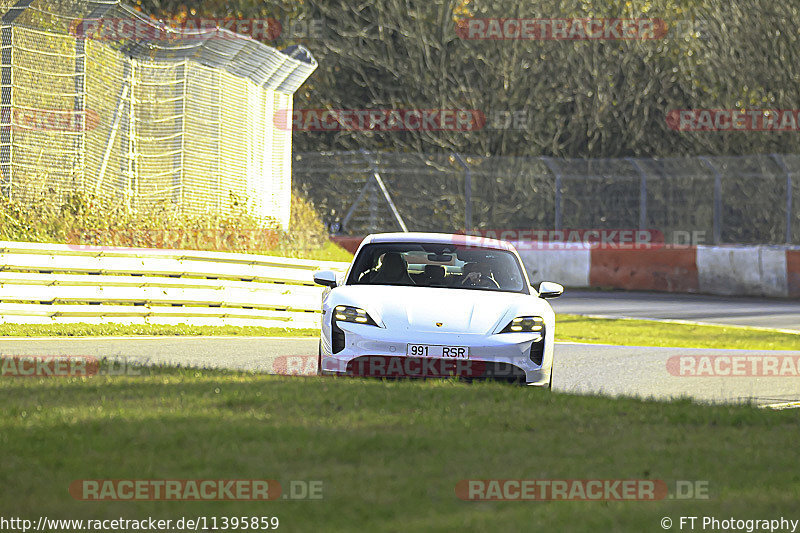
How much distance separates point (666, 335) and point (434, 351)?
966 cm

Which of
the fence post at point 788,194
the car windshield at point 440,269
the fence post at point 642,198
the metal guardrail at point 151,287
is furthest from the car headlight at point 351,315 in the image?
the fence post at point 642,198

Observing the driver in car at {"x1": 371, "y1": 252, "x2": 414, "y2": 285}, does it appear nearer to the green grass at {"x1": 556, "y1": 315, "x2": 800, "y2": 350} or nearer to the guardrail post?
the green grass at {"x1": 556, "y1": 315, "x2": 800, "y2": 350}

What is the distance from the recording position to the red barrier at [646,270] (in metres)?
24.8

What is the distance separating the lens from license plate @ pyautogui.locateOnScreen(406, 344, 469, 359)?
28.7 feet

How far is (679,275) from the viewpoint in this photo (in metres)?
24.9

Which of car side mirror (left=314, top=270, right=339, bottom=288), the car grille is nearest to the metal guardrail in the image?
car side mirror (left=314, top=270, right=339, bottom=288)

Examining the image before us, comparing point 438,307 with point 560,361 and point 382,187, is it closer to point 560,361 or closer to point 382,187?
point 560,361

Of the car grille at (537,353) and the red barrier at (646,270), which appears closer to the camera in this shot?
the car grille at (537,353)

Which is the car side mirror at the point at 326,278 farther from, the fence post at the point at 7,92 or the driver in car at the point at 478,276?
the fence post at the point at 7,92

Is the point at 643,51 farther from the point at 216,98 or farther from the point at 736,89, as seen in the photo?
the point at 216,98

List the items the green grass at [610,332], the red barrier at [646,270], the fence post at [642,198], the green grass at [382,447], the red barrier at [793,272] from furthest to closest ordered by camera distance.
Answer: the fence post at [642,198] < the red barrier at [646,270] < the red barrier at [793,272] < the green grass at [610,332] < the green grass at [382,447]

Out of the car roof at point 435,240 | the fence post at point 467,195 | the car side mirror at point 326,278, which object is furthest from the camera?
the fence post at point 467,195

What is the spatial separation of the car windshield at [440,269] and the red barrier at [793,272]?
48.8ft

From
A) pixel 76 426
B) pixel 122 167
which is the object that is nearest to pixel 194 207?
pixel 122 167
